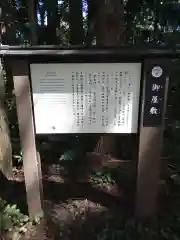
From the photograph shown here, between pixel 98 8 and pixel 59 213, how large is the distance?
82.8 inches

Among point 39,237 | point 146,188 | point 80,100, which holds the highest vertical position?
point 80,100

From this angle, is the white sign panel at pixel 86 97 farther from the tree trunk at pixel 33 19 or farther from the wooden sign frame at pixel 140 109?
the tree trunk at pixel 33 19

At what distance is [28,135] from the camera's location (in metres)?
2.40

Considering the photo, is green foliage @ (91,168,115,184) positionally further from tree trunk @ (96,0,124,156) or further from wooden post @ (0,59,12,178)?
tree trunk @ (96,0,124,156)

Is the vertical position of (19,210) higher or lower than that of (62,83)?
lower

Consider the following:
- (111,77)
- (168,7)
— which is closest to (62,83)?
(111,77)

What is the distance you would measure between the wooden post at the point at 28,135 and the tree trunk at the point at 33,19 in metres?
1.60

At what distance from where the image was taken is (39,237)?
2.56 meters

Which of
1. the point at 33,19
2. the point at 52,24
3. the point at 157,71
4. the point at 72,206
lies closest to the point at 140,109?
the point at 157,71

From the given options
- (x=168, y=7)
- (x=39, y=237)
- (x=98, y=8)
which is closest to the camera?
(x=39, y=237)

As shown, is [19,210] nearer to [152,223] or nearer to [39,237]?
[39,237]

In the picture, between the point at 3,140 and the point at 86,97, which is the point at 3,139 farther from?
the point at 86,97

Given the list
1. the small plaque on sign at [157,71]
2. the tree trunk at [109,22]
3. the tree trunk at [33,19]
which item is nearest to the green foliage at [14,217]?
the small plaque on sign at [157,71]

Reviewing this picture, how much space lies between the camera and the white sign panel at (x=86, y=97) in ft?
7.32
